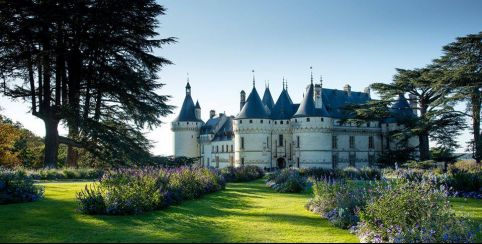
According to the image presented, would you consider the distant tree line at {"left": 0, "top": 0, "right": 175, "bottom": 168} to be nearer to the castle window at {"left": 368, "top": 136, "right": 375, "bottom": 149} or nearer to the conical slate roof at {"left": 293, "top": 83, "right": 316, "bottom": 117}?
the conical slate roof at {"left": 293, "top": 83, "right": 316, "bottom": 117}

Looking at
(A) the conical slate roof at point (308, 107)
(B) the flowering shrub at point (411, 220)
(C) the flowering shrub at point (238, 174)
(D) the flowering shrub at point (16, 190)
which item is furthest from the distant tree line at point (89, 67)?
(A) the conical slate roof at point (308, 107)

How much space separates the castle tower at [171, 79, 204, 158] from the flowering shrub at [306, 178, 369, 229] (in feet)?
134

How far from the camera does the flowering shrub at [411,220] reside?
20.0ft

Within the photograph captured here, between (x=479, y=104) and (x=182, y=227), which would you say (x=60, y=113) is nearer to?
(x=182, y=227)

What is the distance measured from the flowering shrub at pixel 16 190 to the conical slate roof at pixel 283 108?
30882mm

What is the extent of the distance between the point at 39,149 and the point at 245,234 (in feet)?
104

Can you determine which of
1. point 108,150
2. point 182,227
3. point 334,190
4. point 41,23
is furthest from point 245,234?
point 41,23

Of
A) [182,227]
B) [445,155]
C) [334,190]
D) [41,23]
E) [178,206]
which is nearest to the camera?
[182,227]

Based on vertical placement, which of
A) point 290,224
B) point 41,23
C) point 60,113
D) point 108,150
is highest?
point 41,23

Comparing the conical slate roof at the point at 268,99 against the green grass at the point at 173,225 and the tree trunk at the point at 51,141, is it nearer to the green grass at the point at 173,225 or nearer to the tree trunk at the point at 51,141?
Answer: the tree trunk at the point at 51,141

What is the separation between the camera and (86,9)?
20.5 m

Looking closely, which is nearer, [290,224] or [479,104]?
[290,224]

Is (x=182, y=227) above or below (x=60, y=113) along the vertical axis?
below

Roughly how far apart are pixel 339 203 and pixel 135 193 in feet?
14.1
